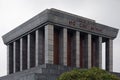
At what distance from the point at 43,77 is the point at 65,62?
694 inches

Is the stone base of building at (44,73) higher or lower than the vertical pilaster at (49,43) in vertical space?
lower

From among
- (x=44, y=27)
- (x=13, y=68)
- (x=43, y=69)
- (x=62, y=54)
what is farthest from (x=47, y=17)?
(x=13, y=68)

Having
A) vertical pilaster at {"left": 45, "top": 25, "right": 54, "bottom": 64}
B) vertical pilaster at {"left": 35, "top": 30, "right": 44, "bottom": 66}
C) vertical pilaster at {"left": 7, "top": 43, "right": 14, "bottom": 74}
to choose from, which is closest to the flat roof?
vertical pilaster at {"left": 45, "top": 25, "right": 54, "bottom": 64}

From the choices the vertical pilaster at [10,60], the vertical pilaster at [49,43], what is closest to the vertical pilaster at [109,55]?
the vertical pilaster at [49,43]

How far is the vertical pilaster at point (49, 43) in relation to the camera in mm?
72438

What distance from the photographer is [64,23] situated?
75.9m

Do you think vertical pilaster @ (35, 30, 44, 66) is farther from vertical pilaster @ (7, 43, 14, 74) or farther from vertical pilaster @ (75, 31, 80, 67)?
vertical pilaster @ (7, 43, 14, 74)

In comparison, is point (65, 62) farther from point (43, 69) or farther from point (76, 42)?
point (43, 69)

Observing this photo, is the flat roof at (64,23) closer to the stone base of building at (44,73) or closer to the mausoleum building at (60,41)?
the mausoleum building at (60,41)

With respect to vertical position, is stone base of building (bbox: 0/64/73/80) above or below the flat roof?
below

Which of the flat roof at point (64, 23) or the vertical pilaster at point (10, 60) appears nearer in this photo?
the flat roof at point (64, 23)

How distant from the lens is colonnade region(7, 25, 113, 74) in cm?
7506

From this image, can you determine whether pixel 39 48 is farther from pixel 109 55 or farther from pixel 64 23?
pixel 109 55

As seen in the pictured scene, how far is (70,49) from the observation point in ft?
263
